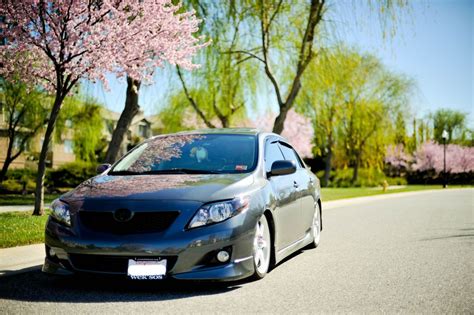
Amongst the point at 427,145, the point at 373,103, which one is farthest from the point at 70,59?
the point at 427,145

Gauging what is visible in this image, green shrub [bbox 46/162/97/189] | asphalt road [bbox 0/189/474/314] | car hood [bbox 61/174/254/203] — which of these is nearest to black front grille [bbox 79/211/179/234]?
car hood [bbox 61/174/254/203]

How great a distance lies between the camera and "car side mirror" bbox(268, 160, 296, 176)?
268 inches

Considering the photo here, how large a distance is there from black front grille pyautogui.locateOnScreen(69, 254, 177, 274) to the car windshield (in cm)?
135

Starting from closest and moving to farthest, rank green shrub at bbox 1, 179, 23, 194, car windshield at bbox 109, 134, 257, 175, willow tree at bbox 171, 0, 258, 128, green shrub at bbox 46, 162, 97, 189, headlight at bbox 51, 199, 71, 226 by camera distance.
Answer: headlight at bbox 51, 199, 71, 226
car windshield at bbox 109, 134, 257, 175
willow tree at bbox 171, 0, 258, 128
green shrub at bbox 1, 179, 23, 194
green shrub at bbox 46, 162, 97, 189

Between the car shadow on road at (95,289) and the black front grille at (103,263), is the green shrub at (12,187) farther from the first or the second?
the black front grille at (103,263)

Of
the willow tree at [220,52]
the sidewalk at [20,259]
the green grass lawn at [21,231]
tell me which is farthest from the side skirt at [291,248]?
the willow tree at [220,52]

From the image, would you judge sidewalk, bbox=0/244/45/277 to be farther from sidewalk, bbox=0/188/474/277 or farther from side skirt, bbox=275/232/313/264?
side skirt, bbox=275/232/313/264

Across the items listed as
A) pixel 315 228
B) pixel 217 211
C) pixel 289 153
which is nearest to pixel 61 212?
pixel 217 211

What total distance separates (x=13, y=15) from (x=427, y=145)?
6587cm

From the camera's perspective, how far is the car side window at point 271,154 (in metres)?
7.13

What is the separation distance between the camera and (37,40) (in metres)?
12.3

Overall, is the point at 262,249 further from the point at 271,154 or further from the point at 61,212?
the point at 61,212

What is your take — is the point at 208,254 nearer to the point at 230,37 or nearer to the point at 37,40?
the point at 37,40

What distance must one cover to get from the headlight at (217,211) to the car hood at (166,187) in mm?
63
